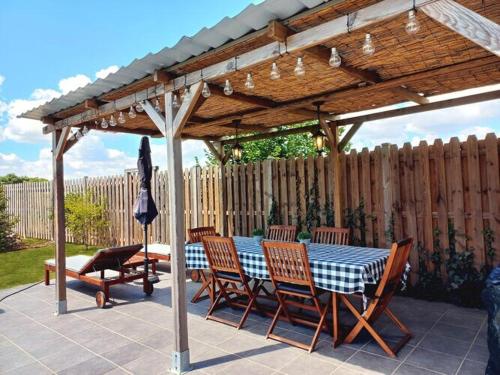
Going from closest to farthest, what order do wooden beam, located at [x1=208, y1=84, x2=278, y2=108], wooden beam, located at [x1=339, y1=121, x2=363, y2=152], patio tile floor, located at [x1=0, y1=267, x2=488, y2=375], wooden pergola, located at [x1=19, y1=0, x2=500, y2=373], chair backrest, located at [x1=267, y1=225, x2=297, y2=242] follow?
wooden pergola, located at [x1=19, y1=0, x2=500, y2=373]
patio tile floor, located at [x1=0, y1=267, x2=488, y2=375]
wooden beam, located at [x1=208, y1=84, x2=278, y2=108]
chair backrest, located at [x1=267, y1=225, x2=297, y2=242]
wooden beam, located at [x1=339, y1=121, x2=363, y2=152]

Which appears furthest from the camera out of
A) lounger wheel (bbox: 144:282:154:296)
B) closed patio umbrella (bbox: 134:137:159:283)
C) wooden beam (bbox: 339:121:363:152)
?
wooden beam (bbox: 339:121:363:152)

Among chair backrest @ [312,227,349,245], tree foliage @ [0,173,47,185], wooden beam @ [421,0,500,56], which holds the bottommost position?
chair backrest @ [312,227,349,245]

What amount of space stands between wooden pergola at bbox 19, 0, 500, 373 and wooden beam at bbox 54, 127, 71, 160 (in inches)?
0.5

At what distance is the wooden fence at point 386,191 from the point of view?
4.22 meters

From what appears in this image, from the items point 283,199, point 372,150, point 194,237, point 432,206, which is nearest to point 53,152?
point 194,237

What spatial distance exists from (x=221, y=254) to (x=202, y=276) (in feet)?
3.21

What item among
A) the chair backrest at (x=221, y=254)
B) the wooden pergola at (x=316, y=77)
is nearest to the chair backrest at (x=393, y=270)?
the chair backrest at (x=221, y=254)

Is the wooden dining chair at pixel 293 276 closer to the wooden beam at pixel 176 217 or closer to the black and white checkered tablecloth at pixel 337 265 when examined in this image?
the black and white checkered tablecloth at pixel 337 265

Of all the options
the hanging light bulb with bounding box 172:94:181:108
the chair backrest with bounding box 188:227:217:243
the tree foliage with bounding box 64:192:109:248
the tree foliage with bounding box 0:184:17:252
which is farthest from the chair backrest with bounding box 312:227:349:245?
the tree foliage with bounding box 0:184:17:252

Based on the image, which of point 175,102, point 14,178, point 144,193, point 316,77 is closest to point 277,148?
→ point 144,193

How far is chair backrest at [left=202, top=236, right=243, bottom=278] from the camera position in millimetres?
3617

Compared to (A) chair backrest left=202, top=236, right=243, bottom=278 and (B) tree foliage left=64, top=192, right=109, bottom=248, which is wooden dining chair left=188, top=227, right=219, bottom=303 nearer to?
(A) chair backrest left=202, top=236, right=243, bottom=278

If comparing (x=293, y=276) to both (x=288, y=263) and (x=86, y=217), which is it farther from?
(x=86, y=217)

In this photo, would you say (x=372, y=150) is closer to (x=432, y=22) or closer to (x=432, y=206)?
(x=432, y=206)
